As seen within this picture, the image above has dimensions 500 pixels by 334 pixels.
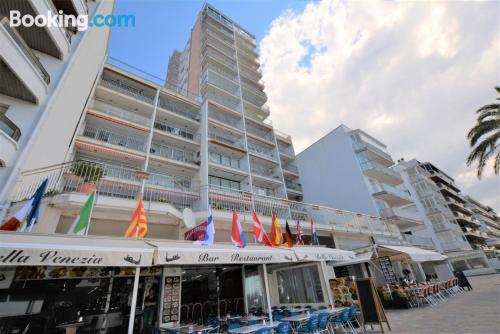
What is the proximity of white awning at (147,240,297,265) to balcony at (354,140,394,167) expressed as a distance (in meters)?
19.0

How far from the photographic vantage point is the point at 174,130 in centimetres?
2072

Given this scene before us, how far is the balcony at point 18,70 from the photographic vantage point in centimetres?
786

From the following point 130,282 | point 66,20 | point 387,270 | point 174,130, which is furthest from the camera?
point 174,130

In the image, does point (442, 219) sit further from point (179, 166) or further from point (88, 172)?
point (88, 172)

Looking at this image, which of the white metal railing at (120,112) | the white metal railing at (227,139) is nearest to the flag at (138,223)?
the white metal railing at (120,112)

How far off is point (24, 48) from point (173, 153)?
11551 millimetres

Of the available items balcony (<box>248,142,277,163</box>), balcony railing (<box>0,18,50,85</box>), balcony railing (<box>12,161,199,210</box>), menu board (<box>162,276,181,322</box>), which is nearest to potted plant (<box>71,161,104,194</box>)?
balcony railing (<box>12,161,199,210</box>)

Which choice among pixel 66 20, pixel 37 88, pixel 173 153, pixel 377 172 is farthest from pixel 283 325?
pixel 377 172

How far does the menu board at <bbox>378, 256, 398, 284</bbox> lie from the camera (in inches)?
573

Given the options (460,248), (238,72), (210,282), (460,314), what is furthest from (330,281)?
(460,248)

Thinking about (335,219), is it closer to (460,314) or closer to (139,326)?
(460,314)

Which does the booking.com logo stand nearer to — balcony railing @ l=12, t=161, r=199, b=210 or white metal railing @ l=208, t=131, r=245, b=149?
balcony railing @ l=12, t=161, r=199, b=210

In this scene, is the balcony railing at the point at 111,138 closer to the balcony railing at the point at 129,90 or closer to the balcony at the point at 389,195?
the balcony railing at the point at 129,90

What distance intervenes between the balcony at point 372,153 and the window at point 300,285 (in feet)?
54.0
